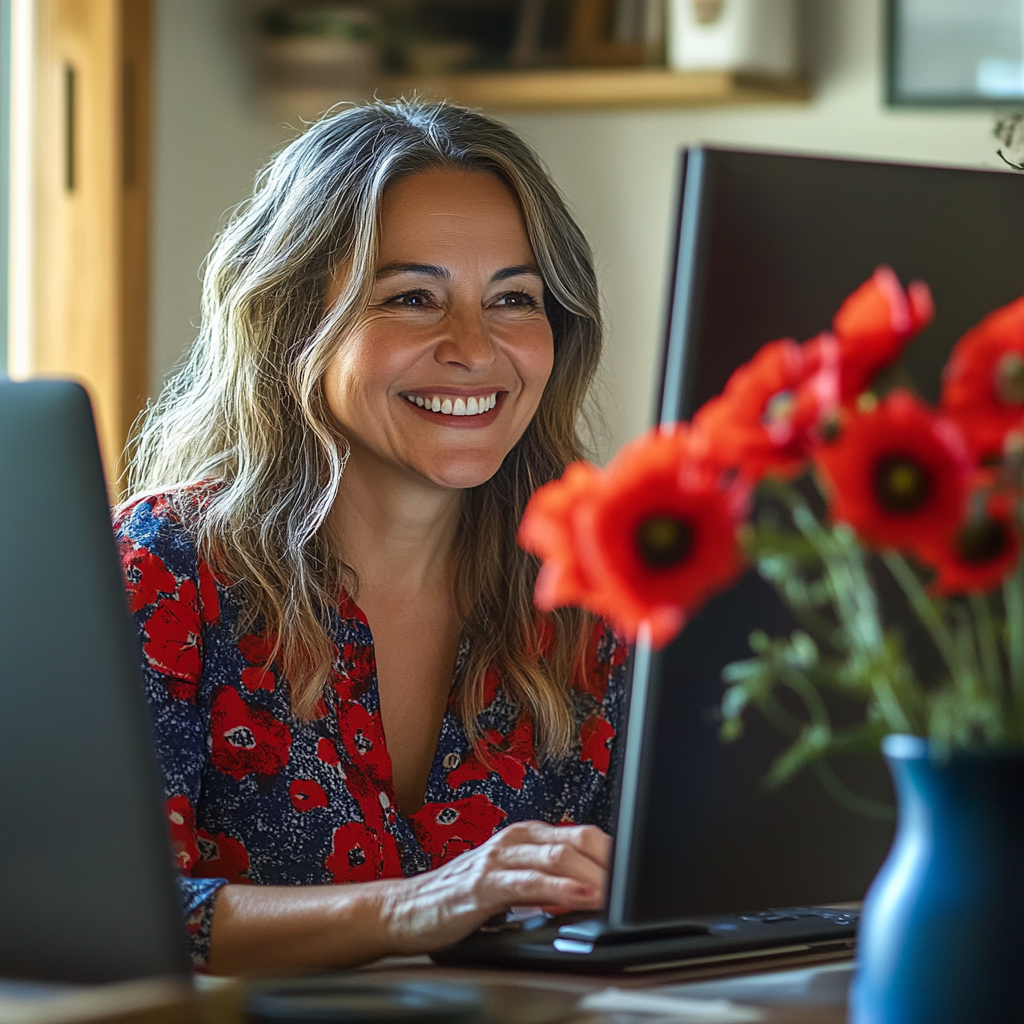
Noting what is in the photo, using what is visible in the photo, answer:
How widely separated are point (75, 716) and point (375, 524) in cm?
82

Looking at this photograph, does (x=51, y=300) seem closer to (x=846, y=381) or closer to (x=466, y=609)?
(x=466, y=609)

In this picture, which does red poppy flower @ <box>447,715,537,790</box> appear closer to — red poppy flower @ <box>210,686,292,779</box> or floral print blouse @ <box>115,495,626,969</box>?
floral print blouse @ <box>115,495,626,969</box>

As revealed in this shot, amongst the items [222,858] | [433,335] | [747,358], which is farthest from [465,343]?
[747,358]

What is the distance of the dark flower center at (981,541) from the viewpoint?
60cm

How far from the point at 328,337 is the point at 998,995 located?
3.36ft

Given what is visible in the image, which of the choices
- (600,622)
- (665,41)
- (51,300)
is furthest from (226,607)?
(665,41)

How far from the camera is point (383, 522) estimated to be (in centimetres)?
155

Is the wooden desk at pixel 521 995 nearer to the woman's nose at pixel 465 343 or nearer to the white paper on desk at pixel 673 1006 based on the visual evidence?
the white paper on desk at pixel 673 1006

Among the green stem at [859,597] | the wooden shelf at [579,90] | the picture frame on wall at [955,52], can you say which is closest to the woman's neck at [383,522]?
the green stem at [859,597]

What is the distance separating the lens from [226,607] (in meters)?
1.40

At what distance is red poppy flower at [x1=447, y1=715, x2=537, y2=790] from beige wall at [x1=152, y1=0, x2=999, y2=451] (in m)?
1.49

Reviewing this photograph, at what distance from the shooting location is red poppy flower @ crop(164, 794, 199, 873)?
1.23 meters

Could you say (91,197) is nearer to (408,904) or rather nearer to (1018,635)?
(408,904)

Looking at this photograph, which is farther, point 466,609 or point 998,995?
point 466,609
